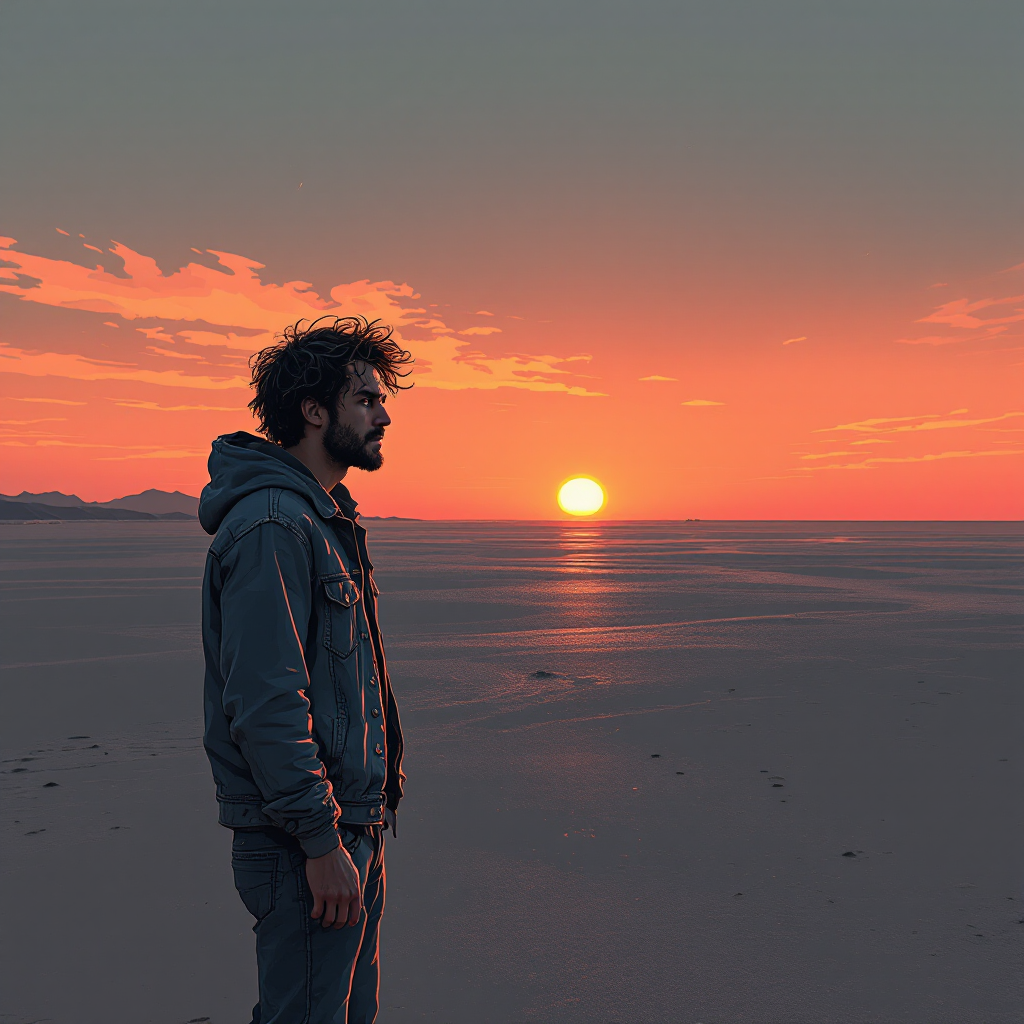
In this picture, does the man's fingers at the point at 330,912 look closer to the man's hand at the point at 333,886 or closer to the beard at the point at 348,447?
the man's hand at the point at 333,886

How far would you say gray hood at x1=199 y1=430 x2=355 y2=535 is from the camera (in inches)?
83.0

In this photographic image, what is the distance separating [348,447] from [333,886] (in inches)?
49.7

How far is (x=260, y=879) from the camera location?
6.63 feet

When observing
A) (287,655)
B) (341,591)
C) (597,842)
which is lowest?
(597,842)

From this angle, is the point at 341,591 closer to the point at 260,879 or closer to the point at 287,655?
the point at 287,655

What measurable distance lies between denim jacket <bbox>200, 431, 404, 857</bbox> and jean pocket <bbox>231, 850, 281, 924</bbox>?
0.32ft

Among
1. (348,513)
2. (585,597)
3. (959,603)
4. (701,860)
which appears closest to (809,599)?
(959,603)

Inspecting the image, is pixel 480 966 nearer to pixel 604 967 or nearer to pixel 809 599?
pixel 604 967

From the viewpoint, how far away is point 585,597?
19.6m

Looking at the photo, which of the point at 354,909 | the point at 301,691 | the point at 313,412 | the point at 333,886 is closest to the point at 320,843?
the point at 333,886

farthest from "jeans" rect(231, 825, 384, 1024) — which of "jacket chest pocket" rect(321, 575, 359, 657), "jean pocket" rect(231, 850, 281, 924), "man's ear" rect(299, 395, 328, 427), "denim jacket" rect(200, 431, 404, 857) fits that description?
"man's ear" rect(299, 395, 328, 427)

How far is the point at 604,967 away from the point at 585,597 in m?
16.1

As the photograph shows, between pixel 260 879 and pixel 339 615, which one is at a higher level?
pixel 339 615

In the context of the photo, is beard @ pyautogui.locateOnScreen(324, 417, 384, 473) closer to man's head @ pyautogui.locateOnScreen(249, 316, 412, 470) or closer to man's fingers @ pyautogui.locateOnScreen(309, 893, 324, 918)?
man's head @ pyautogui.locateOnScreen(249, 316, 412, 470)
